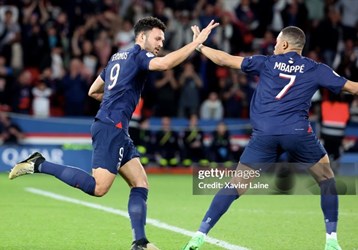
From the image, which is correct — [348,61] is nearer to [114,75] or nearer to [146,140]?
[146,140]

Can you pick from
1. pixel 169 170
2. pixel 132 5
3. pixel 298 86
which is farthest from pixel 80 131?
pixel 298 86

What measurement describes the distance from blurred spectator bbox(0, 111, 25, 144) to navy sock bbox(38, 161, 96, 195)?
11.0 m

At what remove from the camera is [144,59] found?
8.37 meters

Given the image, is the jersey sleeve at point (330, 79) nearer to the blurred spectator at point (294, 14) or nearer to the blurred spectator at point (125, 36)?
the blurred spectator at point (125, 36)

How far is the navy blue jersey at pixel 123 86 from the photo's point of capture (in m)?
8.46

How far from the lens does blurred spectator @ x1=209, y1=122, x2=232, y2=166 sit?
20594 millimetres

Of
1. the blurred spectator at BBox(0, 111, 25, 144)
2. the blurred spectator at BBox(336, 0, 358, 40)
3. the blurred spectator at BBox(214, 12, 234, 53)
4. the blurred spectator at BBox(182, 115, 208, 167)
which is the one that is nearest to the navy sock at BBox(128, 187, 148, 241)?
the blurred spectator at BBox(0, 111, 25, 144)

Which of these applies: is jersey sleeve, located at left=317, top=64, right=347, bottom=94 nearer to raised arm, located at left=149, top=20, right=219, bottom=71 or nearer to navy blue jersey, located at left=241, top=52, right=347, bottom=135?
navy blue jersey, located at left=241, top=52, right=347, bottom=135

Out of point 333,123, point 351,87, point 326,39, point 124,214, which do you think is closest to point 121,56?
point 351,87

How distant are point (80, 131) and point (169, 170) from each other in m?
2.21

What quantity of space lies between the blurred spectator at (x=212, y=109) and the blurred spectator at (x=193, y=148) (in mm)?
729

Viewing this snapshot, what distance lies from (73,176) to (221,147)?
12206 millimetres

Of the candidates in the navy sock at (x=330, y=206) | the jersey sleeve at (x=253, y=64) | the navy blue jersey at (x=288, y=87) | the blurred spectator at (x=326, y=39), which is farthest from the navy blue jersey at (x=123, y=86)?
the blurred spectator at (x=326, y=39)

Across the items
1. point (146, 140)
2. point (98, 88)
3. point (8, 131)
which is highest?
point (98, 88)
